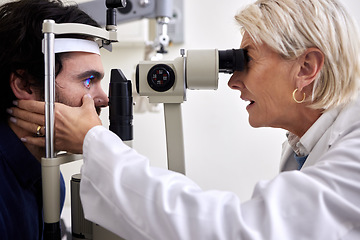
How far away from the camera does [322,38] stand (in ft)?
3.26

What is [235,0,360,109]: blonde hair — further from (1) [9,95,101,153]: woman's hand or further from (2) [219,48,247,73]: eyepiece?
(1) [9,95,101,153]: woman's hand

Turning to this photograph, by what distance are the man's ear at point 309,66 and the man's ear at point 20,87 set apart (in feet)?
2.67

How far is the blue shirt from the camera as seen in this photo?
105 cm

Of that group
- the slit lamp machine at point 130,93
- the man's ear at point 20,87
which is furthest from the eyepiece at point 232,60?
the man's ear at point 20,87

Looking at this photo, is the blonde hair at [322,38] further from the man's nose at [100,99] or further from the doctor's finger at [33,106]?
the doctor's finger at [33,106]

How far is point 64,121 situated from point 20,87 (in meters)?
0.36

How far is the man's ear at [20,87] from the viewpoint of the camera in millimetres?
1127

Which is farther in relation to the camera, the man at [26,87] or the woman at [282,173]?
the man at [26,87]

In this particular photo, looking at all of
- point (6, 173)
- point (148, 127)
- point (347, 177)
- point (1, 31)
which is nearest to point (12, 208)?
point (6, 173)

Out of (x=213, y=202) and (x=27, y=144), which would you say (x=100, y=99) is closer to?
(x=27, y=144)

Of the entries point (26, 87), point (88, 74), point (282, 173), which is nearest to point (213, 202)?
point (282, 173)

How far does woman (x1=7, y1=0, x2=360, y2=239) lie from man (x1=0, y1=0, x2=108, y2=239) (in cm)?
14

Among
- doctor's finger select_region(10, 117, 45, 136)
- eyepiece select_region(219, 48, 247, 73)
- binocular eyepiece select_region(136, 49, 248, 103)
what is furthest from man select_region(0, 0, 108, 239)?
eyepiece select_region(219, 48, 247, 73)

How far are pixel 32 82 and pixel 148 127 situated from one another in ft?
3.72
